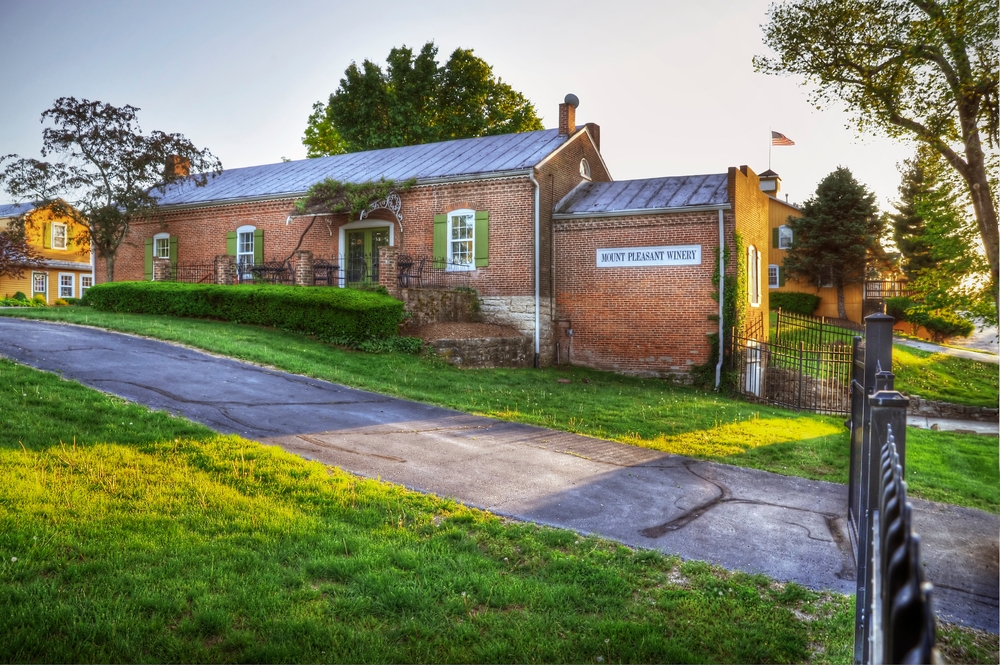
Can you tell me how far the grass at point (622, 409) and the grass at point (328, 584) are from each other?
4.13 m

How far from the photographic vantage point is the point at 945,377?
2044 cm

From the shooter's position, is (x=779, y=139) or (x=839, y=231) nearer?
(x=779, y=139)

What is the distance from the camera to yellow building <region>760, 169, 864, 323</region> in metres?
33.7

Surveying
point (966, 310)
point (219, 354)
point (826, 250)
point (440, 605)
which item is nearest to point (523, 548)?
point (440, 605)

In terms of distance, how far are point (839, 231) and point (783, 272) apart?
3.73 m

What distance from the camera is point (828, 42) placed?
13188mm

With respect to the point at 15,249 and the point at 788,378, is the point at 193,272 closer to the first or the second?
the point at 15,249

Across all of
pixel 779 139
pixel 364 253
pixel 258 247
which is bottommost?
pixel 364 253

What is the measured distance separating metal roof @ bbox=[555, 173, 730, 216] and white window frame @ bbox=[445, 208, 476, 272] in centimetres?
243

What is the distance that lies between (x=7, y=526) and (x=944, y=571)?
6.09 meters

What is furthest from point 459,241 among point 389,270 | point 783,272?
point 783,272

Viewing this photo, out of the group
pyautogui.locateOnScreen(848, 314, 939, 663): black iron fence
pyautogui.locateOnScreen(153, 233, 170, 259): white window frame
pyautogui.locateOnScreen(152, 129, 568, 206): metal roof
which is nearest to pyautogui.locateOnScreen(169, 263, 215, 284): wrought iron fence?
pyautogui.locateOnScreen(153, 233, 170, 259): white window frame

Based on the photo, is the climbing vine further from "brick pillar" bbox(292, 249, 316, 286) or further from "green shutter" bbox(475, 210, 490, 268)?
"green shutter" bbox(475, 210, 490, 268)

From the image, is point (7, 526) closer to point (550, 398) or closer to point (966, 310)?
point (550, 398)
